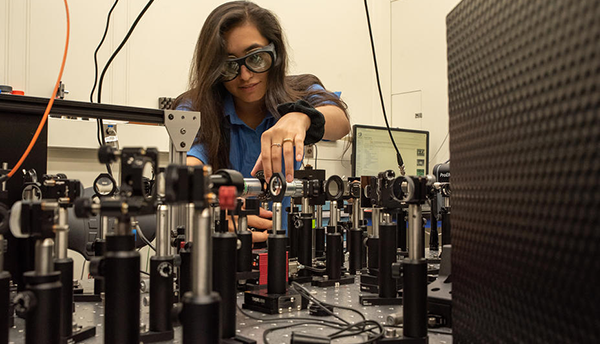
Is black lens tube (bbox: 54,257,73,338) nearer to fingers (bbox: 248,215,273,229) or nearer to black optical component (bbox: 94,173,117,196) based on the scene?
black optical component (bbox: 94,173,117,196)

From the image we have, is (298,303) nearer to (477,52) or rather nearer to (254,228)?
(477,52)

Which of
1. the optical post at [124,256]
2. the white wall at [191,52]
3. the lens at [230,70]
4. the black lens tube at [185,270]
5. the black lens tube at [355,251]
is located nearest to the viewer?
the optical post at [124,256]

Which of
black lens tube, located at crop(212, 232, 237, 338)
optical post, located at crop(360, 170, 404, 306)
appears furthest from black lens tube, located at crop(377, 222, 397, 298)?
black lens tube, located at crop(212, 232, 237, 338)

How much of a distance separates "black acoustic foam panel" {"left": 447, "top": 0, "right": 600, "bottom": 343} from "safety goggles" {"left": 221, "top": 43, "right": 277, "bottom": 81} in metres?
0.92

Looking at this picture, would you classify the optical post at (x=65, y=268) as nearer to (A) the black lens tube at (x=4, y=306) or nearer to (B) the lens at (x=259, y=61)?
(A) the black lens tube at (x=4, y=306)

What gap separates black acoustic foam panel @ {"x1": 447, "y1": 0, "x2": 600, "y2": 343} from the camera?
39cm

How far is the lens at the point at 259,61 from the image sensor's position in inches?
59.8

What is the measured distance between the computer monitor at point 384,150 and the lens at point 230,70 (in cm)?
206

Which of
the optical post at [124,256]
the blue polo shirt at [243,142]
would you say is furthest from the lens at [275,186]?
the blue polo shirt at [243,142]

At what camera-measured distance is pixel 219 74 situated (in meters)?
1.60

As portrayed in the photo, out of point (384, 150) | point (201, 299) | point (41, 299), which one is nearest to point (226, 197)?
point (201, 299)

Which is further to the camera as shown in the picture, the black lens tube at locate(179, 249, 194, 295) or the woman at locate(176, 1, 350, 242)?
the woman at locate(176, 1, 350, 242)

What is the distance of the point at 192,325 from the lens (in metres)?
0.48

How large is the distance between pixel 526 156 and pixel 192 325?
0.37m
